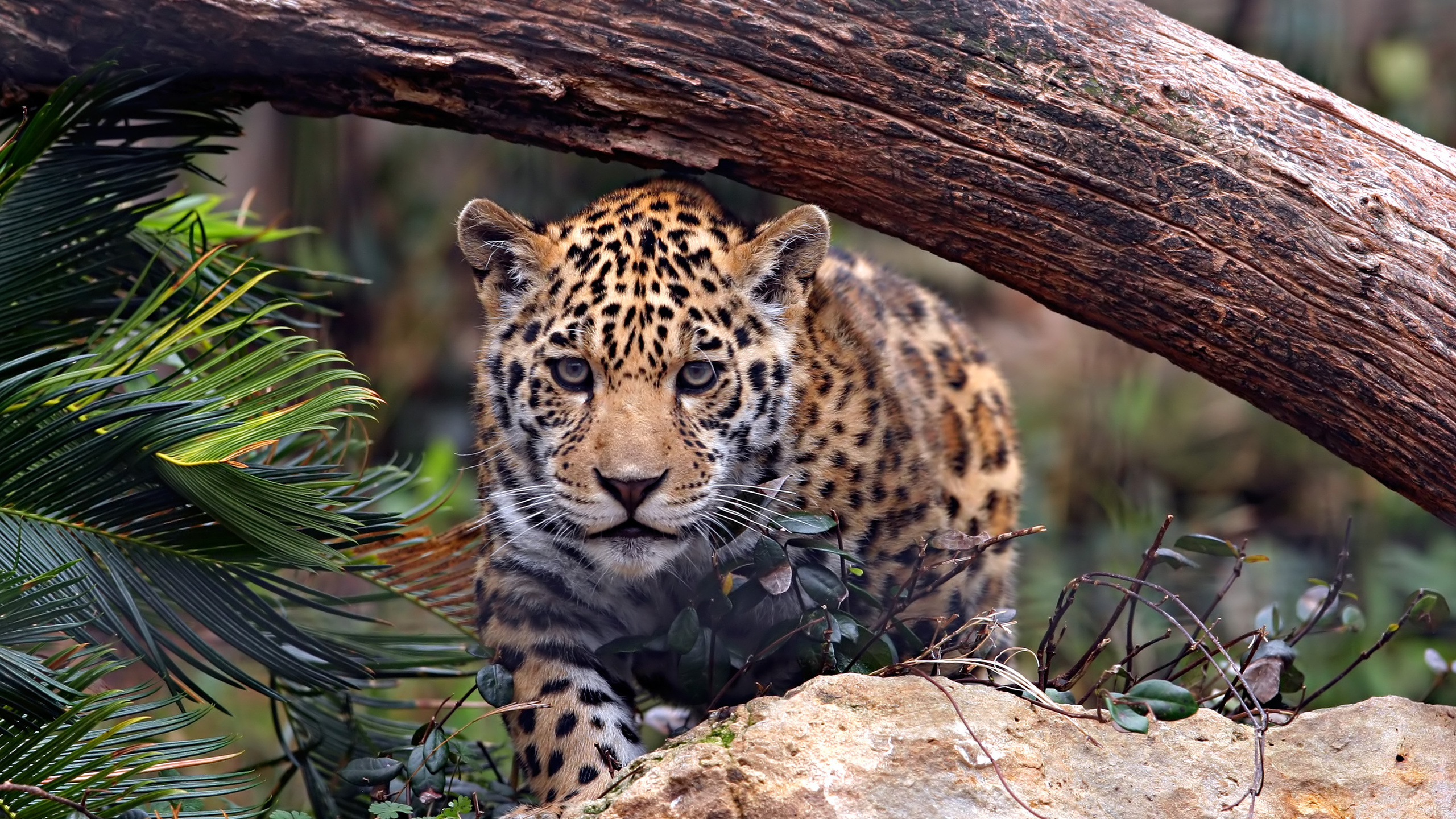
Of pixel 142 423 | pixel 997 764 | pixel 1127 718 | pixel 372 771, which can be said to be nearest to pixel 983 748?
pixel 997 764

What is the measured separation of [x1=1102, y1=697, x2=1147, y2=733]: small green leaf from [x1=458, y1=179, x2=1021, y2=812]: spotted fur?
77 cm

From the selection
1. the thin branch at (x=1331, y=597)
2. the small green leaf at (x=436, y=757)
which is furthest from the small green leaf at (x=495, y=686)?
the thin branch at (x=1331, y=597)

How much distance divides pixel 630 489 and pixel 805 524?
0.62 m

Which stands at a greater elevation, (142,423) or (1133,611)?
(142,423)

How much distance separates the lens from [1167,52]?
4.61m

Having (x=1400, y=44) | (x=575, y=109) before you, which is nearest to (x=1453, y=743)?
(x=575, y=109)

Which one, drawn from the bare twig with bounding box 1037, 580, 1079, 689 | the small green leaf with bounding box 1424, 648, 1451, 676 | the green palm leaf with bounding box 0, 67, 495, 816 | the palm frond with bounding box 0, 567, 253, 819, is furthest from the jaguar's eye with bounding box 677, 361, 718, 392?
the small green leaf with bounding box 1424, 648, 1451, 676

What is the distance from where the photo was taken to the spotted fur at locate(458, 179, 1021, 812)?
453cm

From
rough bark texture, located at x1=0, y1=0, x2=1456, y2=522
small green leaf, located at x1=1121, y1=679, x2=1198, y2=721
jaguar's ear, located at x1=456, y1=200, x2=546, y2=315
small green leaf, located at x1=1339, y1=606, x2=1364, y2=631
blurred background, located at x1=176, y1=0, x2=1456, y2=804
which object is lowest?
blurred background, located at x1=176, y1=0, x2=1456, y2=804

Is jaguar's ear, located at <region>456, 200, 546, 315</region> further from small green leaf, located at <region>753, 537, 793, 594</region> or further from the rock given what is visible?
the rock

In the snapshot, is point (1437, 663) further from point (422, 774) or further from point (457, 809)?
point (422, 774)

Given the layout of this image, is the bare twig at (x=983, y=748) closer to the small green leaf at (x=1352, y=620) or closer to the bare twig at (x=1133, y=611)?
the bare twig at (x=1133, y=611)

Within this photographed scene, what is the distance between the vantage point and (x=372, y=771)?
4.30 meters

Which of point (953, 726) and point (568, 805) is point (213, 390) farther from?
point (953, 726)
